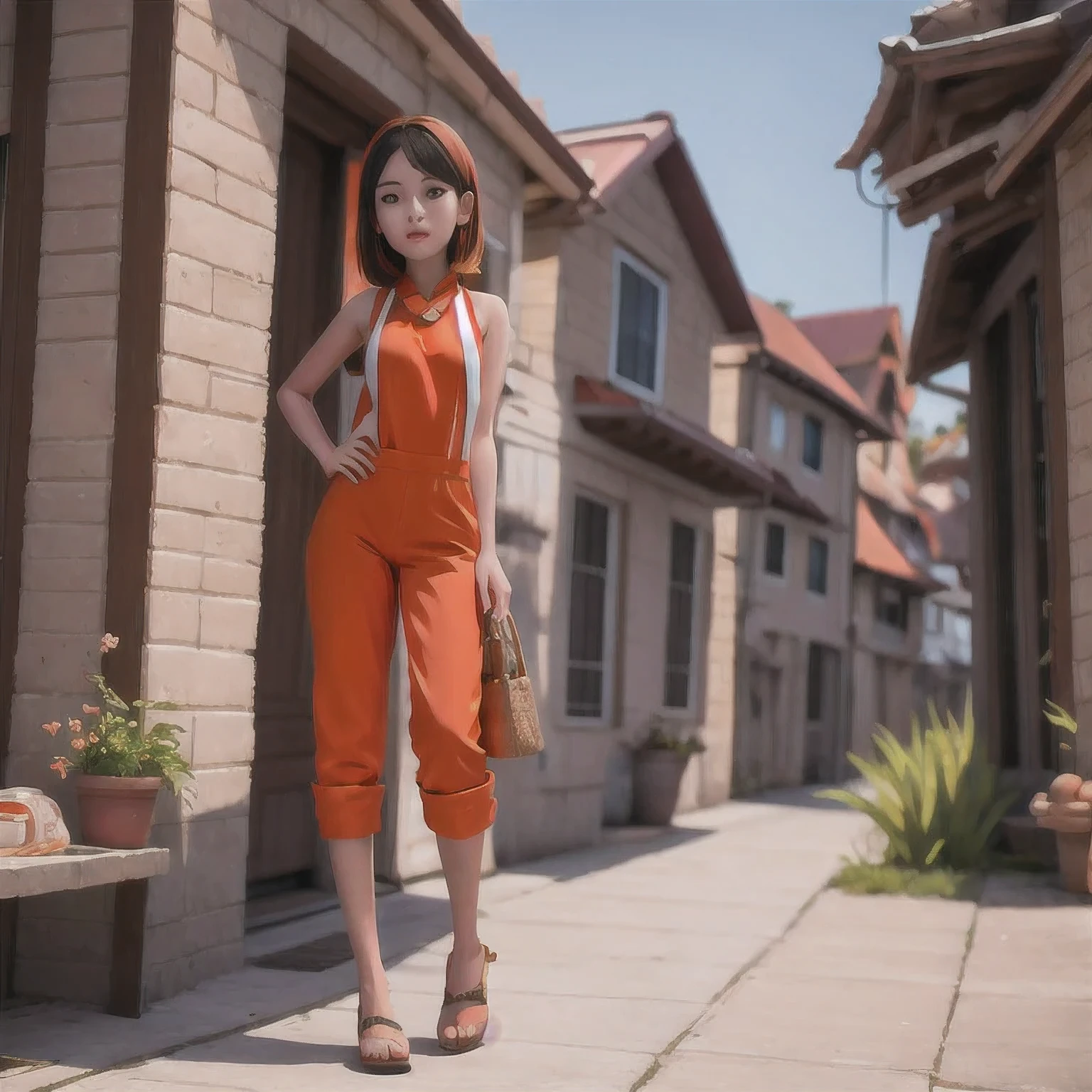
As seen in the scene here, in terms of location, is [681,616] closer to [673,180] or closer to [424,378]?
[673,180]

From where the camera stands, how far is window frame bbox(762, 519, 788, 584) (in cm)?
1748

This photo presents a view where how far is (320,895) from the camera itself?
596cm

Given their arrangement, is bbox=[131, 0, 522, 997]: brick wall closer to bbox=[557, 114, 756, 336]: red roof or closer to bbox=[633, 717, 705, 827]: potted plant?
bbox=[557, 114, 756, 336]: red roof

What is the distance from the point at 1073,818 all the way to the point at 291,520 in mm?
3624

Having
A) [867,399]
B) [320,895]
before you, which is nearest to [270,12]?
[320,895]

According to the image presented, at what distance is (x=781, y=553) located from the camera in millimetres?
18109

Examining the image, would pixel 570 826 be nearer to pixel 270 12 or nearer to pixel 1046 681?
pixel 1046 681

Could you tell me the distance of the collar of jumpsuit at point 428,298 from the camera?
11.9ft

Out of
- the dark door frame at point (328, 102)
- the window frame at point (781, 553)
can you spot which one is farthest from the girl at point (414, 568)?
the window frame at point (781, 553)

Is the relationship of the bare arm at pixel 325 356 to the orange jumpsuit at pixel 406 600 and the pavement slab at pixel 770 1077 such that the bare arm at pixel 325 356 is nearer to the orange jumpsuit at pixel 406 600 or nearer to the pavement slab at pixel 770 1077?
the orange jumpsuit at pixel 406 600

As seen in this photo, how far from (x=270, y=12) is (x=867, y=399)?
773 inches

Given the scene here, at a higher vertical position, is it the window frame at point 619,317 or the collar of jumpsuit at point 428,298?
the window frame at point 619,317

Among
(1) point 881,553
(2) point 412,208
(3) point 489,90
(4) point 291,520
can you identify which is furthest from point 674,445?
(1) point 881,553

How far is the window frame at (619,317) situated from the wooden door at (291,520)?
449 centimetres
